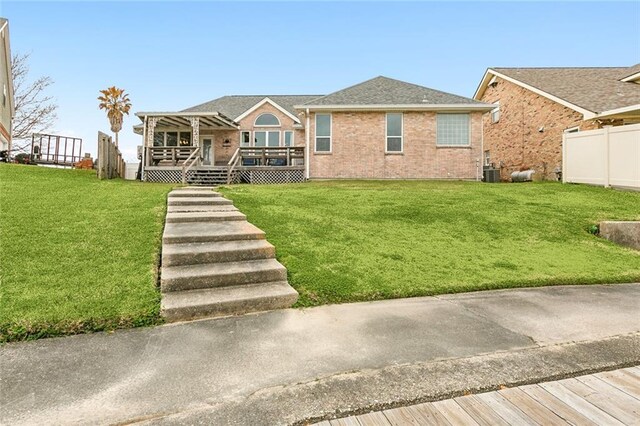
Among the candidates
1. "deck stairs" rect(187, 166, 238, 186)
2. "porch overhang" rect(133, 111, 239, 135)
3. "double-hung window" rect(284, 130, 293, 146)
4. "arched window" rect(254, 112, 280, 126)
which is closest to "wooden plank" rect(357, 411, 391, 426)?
"deck stairs" rect(187, 166, 238, 186)

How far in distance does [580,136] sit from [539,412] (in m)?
14.8

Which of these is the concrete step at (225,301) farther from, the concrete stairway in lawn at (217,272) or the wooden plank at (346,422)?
the wooden plank at (346,422)

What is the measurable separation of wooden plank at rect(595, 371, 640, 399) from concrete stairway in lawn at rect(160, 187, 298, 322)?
273cm

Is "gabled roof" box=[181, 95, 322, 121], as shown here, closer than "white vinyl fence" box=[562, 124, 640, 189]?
No

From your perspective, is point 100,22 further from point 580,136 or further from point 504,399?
point 580,136

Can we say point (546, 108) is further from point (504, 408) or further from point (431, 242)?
point (504, 408)

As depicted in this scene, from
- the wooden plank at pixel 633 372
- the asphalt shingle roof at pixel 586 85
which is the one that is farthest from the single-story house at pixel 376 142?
the wooden plank at pixel 633 372

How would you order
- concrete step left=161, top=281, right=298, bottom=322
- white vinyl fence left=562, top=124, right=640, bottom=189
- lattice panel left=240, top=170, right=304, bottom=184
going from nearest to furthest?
1. concrete step left=161, top=281, right=298, bottom=322
2. white vinyl fence left=562, top=124, right=640, bottom=189
3. lattice panel left=240, top=170, right=304, bottom=184

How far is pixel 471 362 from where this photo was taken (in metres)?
2.56

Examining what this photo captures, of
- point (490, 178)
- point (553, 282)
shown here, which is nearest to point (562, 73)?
point (490, 178)

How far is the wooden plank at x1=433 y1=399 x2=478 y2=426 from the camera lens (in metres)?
1.90

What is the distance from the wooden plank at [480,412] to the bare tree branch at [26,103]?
3821 centimetres

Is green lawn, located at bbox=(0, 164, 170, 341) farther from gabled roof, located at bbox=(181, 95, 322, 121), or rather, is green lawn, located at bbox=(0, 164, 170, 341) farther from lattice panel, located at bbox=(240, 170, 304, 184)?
gabled roof, located at bbox=(181, 95, 322, 121)

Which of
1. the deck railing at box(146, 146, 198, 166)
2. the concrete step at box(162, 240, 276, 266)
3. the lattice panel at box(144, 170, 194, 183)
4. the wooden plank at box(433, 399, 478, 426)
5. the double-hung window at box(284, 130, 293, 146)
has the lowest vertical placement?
the wooden plank at box(433, 399, 478, 426)
